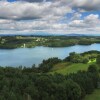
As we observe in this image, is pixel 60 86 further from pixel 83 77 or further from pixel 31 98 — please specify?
pixel 83 77

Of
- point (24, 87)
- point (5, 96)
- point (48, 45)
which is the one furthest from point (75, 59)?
point (48, 45)

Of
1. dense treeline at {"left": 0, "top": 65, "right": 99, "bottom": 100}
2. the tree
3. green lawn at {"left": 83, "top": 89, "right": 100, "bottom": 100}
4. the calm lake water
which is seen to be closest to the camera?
dense treeline at {"left": 0, "top": 65, "right": 99, "bottom": 100}

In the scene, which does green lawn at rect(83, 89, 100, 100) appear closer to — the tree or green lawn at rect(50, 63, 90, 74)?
Result: the tree

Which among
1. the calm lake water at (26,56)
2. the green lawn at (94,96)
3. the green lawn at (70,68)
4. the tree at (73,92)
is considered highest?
the tree at (73,92)

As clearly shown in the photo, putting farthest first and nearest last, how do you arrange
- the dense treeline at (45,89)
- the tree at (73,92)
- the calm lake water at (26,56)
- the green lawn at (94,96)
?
the calm lake water at (26,56) < the green lawn at (94,96) < the tree at (73,92) < the dense treeline at (45,89)

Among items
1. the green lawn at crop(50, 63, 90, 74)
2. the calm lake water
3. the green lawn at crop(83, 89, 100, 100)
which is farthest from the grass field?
the calm lake water

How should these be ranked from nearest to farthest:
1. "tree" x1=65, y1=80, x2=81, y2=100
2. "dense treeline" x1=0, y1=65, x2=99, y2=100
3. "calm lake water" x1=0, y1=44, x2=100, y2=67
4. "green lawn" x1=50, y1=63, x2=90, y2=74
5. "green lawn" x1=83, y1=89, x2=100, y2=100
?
"dense treeline" x1=0, y1=65, x2=99, y2=100 < "tree" x1=65, y1=80, x2=81, y2=100 < "green lawn" x1=83, y1=89, x2=100, y2=100 < "green lawn" x1=50, y1=63, x2=90, y2=74 < "calm lake water" x1=0, y1=44, x2=100, y2=67

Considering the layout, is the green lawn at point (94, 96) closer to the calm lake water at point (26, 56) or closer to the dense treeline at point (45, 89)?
the dense treeline at point (45, 89)

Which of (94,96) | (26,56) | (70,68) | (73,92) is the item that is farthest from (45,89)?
(26,56)

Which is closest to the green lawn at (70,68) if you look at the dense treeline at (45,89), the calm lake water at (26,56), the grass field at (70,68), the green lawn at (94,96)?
the grass field at (70,68)

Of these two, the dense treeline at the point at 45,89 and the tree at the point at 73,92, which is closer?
the dense treeline at the point at 45,89

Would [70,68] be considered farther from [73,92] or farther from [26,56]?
[26,56]
